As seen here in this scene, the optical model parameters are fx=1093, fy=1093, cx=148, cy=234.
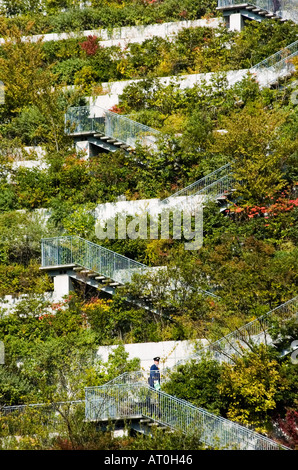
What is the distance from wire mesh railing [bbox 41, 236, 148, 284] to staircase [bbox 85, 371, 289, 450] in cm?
552

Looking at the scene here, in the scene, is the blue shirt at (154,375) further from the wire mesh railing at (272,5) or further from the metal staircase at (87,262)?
the wire mesh railing at (272,5)

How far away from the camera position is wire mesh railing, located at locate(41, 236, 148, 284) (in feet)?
109

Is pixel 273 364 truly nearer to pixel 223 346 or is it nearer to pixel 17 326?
pixel 223 346

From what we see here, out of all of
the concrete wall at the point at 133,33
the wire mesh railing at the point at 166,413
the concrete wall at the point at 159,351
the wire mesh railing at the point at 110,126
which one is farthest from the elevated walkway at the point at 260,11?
the wire mesh railing at the point at 166,413

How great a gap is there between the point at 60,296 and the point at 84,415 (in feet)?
22.2

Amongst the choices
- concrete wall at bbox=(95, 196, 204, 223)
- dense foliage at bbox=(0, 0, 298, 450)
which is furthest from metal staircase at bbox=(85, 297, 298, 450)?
concrete wall at bbox=(95, 196, 204, 223)

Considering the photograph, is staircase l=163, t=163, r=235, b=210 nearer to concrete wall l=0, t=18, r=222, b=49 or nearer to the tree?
the tree

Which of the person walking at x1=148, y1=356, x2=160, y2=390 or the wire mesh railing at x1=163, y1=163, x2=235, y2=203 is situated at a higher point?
the wire mesh railing at x1=163, y1=163, x2=235, y2=203

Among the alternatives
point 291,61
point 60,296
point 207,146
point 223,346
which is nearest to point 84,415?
point 223,346

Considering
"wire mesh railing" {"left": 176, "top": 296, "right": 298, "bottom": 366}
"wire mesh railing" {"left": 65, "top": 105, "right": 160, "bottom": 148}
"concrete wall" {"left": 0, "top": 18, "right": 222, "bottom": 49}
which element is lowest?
"wire mesh railing" {"left": 176, "top": 296, "right": 298, "bottom": 366}

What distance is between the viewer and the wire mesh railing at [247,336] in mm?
28891

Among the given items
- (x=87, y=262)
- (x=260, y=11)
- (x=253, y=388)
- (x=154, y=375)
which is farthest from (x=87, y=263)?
(x=260, y=11)

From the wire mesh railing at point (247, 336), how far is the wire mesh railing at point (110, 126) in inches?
436
